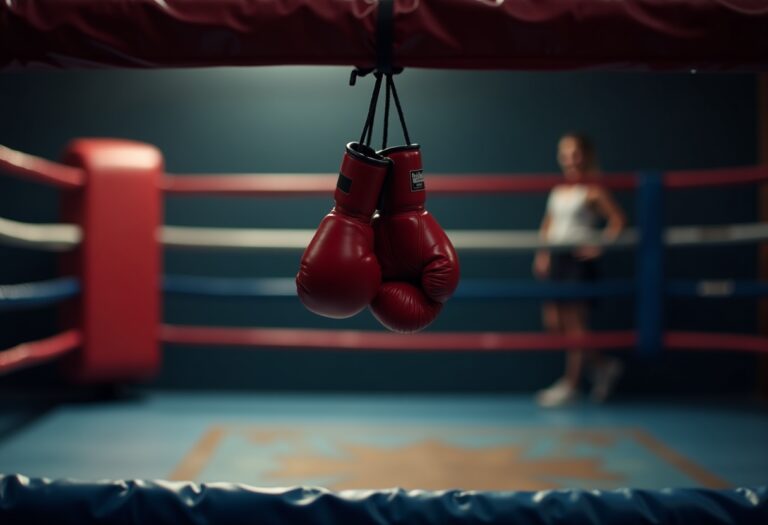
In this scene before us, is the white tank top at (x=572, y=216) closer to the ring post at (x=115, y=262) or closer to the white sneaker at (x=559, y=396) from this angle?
the white sneaker at (x=559, y=396)

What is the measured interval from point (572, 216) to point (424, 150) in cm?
77

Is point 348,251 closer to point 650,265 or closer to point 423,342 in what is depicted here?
point 423,342

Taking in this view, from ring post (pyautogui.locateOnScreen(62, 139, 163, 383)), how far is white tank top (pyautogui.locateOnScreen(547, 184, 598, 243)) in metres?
1.63

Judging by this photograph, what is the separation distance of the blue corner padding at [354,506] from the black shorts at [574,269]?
224 cm

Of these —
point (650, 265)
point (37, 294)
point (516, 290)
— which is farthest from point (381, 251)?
point (650, 265)

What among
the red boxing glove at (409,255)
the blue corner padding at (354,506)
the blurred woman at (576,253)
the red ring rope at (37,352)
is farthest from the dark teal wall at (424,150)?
the blue corner padding at (354,506)

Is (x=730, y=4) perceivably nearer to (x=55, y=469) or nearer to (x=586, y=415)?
(x=55, y=469)

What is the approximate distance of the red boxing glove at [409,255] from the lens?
98 cm

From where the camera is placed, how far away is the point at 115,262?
2.76 m

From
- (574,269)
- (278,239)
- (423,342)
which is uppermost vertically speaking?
(278,239)

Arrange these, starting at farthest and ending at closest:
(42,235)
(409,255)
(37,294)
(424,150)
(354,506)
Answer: (424,150) → (42,235) → (37,294) → (409,255) → (354,506)

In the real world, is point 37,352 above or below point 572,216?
below

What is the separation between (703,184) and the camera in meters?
2.52

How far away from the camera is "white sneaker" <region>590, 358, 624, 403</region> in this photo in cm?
309
